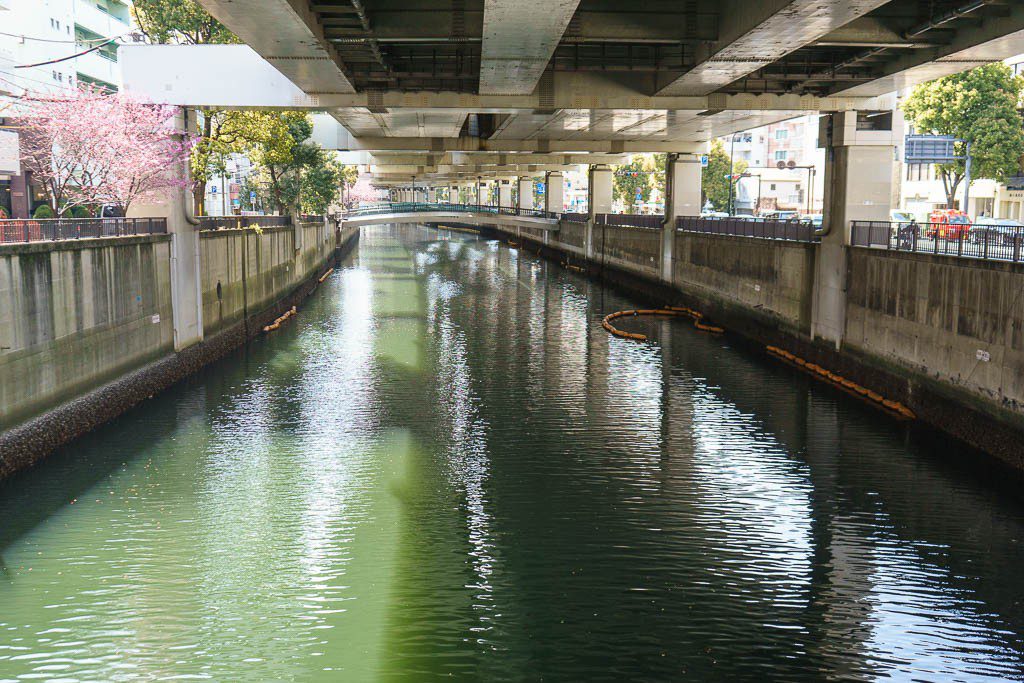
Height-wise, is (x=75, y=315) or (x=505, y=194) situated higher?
(x=505, y=194)

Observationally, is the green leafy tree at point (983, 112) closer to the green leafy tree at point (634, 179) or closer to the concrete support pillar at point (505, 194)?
the green leafy tree at point (634, 179)

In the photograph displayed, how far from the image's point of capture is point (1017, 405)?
19.6m

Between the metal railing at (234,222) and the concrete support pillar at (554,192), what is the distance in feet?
150

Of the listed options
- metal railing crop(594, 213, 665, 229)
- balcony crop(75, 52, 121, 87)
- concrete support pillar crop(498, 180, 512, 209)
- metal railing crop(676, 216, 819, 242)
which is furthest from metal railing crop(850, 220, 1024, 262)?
concrete support pillar crop(498, 180, 512, 209)

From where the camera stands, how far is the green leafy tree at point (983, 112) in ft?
184

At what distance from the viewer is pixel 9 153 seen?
45.4 metres

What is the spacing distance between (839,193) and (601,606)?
22125 mm

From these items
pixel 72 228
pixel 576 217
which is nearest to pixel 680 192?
pixel 576 217

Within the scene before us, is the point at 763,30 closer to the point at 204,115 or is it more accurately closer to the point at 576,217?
the point at 204,115

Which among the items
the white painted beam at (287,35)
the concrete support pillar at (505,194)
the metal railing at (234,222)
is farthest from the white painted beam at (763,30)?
the concrete support pillar at (505,194)

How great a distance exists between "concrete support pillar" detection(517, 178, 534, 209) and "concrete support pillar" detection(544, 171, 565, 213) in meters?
12.8

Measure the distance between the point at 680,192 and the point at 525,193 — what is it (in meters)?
54.5

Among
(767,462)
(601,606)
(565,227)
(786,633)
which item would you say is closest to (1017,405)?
(767,462)

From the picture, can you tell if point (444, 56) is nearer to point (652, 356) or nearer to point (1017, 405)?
point (652, 356)
